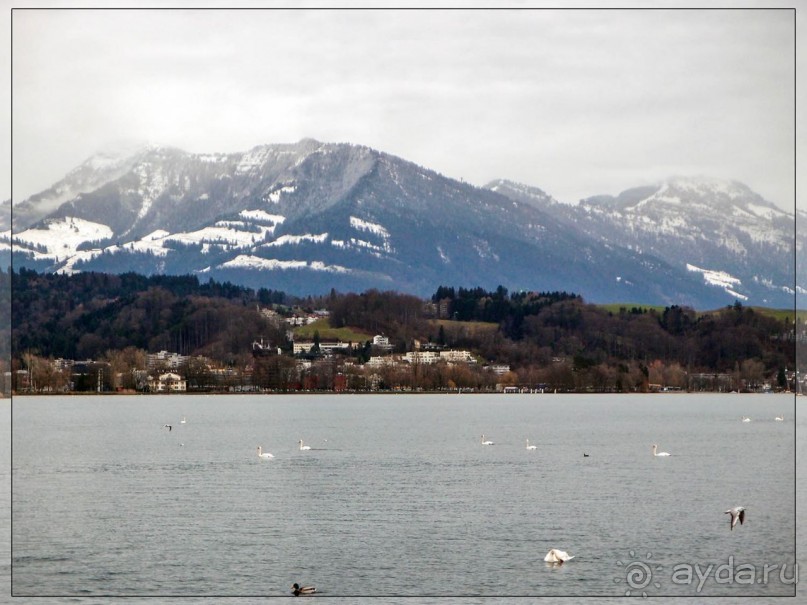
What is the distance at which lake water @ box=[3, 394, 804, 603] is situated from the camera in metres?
23.9

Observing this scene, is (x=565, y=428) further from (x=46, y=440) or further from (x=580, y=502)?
(x=580, y=502)

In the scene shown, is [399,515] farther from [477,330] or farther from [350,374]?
[477,330]

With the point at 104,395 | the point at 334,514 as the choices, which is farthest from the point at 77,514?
the point at 104,395

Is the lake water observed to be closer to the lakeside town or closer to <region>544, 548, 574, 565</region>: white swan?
<region>544, 548, 574, 565</region>: white swan

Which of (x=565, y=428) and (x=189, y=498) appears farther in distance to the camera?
(x=565, y=428)

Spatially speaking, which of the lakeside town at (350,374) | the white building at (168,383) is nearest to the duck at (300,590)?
the lakeside town at (350,374)

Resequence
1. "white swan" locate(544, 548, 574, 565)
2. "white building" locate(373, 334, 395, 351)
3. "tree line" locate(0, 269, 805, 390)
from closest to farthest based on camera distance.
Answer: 1. "white swan" locate(544, 548, 574, 565)
2. "tree line" locate(0, 269, 805, 390)
3. "white building" locate(373, 334, 395, 351)

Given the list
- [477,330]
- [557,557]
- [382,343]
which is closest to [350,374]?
[382,343]

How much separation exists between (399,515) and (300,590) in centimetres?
845

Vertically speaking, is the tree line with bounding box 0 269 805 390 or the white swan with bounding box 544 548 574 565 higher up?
the tree line with bounding box 0 269 805 390

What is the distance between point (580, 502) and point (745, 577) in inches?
377

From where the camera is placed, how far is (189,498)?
34.8 m

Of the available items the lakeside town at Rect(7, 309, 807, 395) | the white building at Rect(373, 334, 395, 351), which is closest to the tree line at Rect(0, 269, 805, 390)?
the lakeside town at Rect(7, 309, 807, 395)

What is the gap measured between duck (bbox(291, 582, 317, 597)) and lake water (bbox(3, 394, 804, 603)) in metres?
0.31
